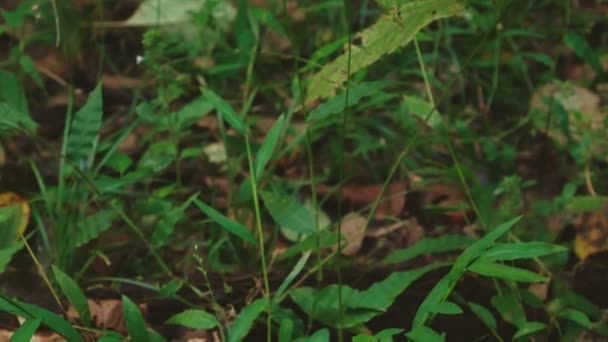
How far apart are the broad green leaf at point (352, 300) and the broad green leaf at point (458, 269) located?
119 mm

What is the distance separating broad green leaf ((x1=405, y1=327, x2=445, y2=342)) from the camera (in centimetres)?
127

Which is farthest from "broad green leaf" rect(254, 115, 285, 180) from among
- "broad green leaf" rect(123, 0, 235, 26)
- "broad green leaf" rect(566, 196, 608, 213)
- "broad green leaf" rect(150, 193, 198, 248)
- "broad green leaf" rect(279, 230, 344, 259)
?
"broad green leaf" rect(123, 0, 235, 26)

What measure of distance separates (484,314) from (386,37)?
0.48m

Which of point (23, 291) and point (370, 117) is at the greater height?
point (370, 117)

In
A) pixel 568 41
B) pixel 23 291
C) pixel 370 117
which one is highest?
pixel 568 41

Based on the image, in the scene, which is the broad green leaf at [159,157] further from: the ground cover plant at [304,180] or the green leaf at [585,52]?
the green leaf at [585,52]

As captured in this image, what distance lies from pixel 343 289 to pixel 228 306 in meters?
0.21

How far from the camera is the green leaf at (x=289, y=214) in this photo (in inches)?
60.2

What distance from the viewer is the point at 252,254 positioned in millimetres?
1760

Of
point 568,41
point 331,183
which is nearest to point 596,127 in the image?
point 568,41

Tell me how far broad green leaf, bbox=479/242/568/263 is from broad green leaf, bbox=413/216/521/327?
1 cm

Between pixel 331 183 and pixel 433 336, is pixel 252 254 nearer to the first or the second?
pixel 331 183

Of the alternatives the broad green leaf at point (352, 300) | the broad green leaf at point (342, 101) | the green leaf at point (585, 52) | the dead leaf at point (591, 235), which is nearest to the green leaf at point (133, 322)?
the broad green leaf at point (352, 300)

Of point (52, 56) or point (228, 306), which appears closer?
point (228, 306)
